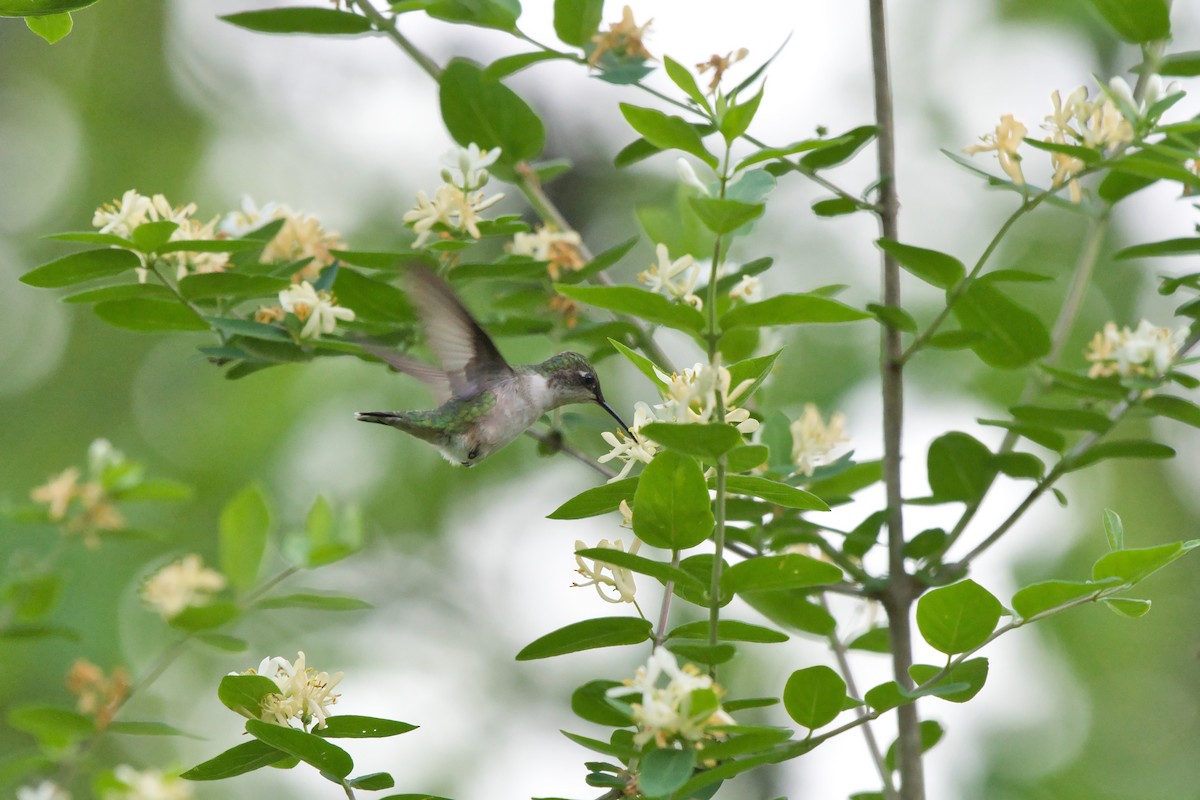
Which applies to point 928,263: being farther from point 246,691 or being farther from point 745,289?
point 246,691

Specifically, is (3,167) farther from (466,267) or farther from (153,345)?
(466,267)

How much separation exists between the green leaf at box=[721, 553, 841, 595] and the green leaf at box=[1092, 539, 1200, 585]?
1.20ft

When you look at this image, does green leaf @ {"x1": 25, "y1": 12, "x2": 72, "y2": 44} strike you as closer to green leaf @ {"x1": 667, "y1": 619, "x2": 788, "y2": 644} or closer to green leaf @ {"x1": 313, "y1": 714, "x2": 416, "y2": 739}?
green leaf @ {"x1": 313, "y1": 714, "x2": 416, "y2": 739}

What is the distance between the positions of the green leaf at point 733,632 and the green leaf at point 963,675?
215mm

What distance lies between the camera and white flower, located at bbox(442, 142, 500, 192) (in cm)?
232

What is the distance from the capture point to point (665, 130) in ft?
5.46

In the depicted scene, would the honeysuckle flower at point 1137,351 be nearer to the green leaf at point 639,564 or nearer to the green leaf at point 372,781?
the green leaf at point 639,564

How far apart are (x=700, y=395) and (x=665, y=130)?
1.18ft

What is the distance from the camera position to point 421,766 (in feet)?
27.3

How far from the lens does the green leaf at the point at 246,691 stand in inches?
65.9

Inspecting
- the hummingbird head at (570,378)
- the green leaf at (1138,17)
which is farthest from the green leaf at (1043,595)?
the hummingbird head at (570,378)

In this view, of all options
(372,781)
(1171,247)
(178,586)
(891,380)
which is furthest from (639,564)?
(178,586)

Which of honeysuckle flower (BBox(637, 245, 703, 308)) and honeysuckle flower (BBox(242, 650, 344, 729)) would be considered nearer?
honeysuckle flower (BBox(242, 650, 344, 729))

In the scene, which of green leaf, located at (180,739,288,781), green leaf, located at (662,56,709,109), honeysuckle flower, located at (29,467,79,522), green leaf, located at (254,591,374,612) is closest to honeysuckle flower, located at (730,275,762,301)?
green leaf, located at (662,56,709,109)
